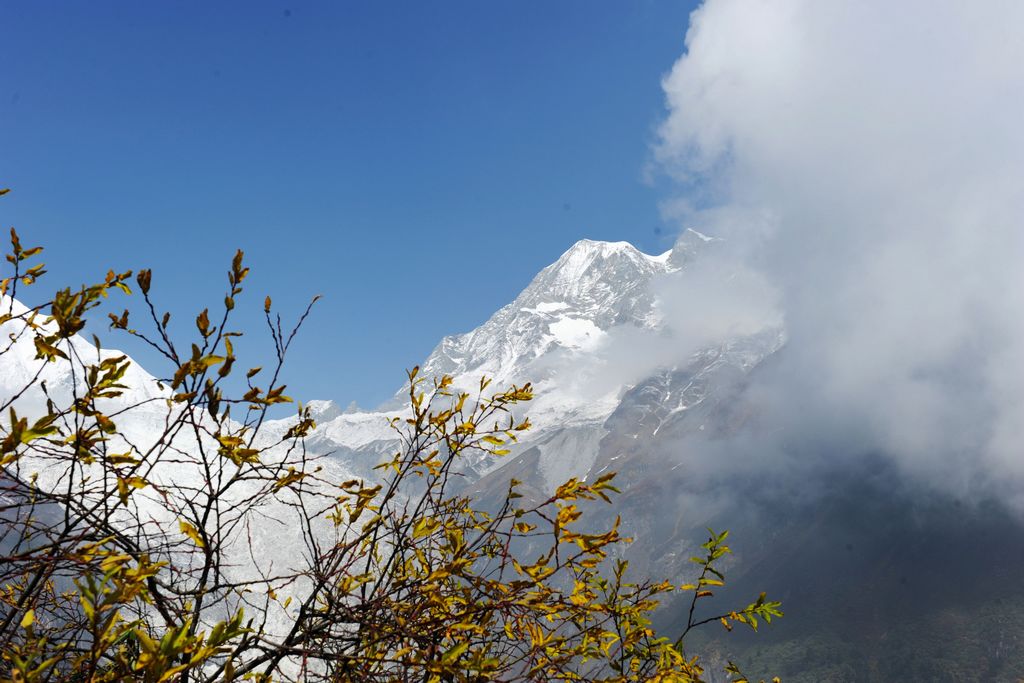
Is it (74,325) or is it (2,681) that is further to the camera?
(74,325)

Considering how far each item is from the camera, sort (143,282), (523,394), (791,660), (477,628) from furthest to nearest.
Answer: (791,660) < (523,394) < (477,628) < (143,282)

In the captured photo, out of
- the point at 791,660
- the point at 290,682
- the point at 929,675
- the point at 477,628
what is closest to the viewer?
the point at 290,682

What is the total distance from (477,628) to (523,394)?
5.64 ft

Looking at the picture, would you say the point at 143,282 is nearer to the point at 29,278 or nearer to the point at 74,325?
the point at 74,325

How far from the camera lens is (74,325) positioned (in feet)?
8.86

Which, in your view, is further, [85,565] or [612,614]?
[612,614]

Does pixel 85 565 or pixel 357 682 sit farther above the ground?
pixel 85 565

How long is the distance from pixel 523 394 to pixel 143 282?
2.59 m

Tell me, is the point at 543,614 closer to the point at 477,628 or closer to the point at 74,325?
the point at 477,628

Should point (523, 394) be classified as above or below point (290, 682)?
above

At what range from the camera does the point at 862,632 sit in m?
191

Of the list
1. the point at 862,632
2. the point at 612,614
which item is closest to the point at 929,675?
the point at 862,632

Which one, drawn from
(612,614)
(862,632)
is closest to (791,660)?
(862,632)

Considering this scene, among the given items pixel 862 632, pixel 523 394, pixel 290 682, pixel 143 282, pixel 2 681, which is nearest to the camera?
pixel 2 681
